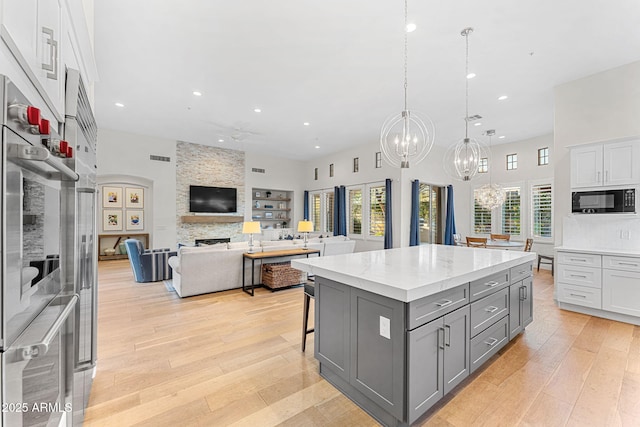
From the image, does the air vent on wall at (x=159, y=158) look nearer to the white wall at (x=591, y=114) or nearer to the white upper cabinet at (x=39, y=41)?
the white upper cabinet at (x=39, y=41)

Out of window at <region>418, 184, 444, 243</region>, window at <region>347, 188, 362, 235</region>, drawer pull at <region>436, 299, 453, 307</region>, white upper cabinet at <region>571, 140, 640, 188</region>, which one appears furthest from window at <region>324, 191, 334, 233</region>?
drawer pull at <region>436, 299, 453, 307</region>

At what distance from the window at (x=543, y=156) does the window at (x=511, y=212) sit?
2.71 ft

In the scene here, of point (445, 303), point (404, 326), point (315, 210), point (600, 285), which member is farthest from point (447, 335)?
point (315, 210)

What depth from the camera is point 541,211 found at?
7.20 meters

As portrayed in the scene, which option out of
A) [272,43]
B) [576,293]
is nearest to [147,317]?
[272,43]

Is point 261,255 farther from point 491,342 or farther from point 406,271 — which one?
point 491,342

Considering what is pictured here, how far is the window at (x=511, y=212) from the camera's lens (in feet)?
25.0

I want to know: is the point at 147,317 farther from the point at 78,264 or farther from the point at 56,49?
the point at 56,49

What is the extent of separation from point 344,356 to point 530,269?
2.48m

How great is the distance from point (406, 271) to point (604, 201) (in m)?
3.72

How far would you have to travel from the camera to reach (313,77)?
4281 millimetres

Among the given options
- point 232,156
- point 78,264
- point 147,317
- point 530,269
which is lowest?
point 147,317

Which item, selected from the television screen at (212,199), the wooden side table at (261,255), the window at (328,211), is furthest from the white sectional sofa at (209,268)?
the window at (328,211)

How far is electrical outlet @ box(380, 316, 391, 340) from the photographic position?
69.0 inches
